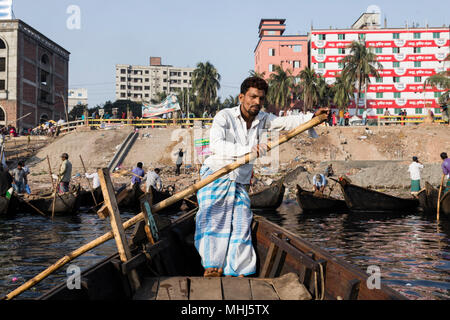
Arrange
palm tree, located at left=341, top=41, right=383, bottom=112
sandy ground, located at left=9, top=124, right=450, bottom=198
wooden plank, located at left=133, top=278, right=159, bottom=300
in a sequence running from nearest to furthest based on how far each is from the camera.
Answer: wooden plank, located at left=133, top=278, right=159, bottom=300
sandy ground, located at left=9, top=124, right=450, bottom=198
palm tree, located at left=341, top=41, right=383, bottom=112

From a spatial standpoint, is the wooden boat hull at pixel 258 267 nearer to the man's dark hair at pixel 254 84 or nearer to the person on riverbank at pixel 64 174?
the man's dark hair at pixel 254 84

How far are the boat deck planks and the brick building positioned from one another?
3955 centimetres

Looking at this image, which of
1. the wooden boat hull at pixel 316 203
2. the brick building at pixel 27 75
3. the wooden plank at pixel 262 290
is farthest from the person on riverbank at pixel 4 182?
the brick building at pixel 27 75

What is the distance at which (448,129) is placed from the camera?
3017 cm

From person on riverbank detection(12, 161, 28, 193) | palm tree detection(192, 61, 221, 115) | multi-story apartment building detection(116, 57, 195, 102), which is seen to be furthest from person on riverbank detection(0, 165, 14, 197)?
multi-story apartment building detection(116, 57, 195, 102)

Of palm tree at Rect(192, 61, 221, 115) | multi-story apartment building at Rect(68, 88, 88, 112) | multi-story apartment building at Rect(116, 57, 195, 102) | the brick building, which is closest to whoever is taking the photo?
the brick building

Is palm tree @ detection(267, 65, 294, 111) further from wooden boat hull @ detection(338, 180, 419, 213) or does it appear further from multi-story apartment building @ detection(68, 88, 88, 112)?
multi-story apartment building @ detection(68, 88, 88, 112)

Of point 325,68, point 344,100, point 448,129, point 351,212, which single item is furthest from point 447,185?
point 325,68

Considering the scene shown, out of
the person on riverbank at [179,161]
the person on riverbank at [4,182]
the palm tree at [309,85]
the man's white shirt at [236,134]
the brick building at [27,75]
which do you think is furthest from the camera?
the palm tree at [309,85]

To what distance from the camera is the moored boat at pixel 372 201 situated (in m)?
14.0

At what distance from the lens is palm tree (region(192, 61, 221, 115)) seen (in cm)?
5409

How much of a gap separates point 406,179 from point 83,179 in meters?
16.3

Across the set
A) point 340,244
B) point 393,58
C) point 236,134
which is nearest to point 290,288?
point 236,134

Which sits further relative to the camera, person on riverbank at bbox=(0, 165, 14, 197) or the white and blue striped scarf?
person on riverbank at bbox=(0, 165, 14, 197)
